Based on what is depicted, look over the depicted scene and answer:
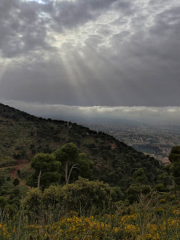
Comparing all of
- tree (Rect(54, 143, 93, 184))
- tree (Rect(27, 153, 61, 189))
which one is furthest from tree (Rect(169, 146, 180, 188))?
tree (Rect(27, 153, 61, 189))

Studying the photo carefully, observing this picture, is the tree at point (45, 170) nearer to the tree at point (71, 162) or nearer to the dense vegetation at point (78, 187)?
the dense vegetation at point (78, 187)

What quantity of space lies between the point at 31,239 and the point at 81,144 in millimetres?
55462

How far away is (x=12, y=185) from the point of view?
37125 mm

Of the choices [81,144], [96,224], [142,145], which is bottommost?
[142,145]

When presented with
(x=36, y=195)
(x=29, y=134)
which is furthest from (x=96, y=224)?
(x=29, y=134)

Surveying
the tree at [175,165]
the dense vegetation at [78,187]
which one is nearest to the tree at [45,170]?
the dense vegetation at [78,187]

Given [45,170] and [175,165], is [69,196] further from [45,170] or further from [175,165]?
[175,165]

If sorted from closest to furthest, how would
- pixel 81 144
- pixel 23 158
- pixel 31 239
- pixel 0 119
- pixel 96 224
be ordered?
1. pixel 31 239
2. pixel 96 224
3. pixel 23 158
4. pixel 81 144
5. pixel 0 119

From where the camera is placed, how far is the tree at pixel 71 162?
2819 cm

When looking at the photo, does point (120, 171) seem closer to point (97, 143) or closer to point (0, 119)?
point (97, 143)

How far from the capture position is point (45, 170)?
2575cm

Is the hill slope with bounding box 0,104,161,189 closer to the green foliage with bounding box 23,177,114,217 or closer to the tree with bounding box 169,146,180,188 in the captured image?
the tree with bounding box 169,146,180,188

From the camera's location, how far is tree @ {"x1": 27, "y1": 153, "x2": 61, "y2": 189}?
83.6 feet

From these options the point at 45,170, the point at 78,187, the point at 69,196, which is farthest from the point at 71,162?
the point at 69,196
